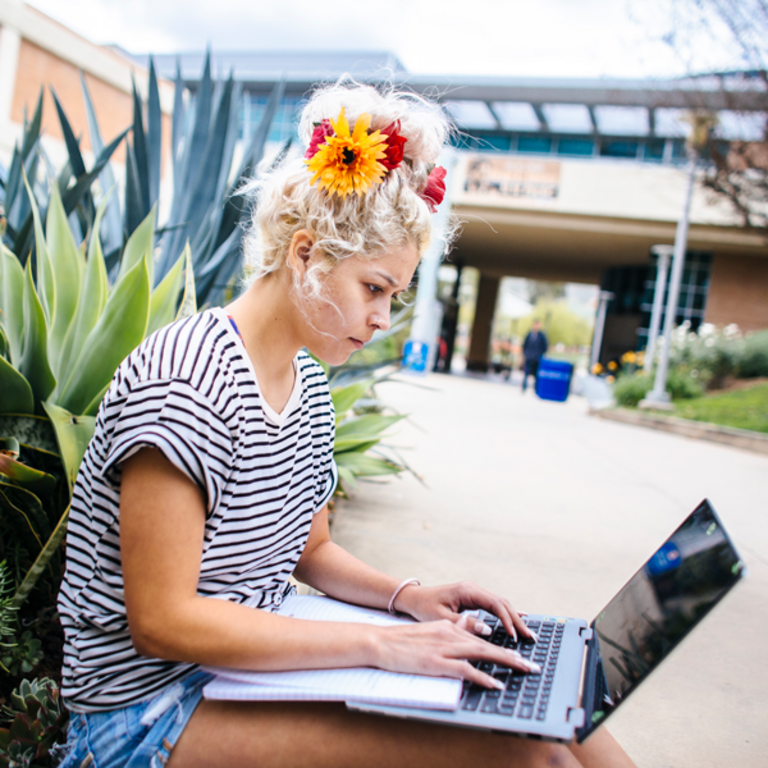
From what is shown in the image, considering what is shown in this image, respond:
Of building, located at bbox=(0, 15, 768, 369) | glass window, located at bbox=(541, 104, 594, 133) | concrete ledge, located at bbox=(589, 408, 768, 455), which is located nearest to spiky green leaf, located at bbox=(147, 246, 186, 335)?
concrete ledge, located at bbox=(589, 408, 768, 455)

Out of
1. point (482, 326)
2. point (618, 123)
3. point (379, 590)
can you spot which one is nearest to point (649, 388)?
point (618, 123)

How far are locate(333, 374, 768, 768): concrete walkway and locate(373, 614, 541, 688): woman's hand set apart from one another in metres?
1.05

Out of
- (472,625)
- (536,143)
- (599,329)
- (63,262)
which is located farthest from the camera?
(599,329)

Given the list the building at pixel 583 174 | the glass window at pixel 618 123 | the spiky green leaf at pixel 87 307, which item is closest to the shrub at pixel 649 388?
the building at pixel 583 174

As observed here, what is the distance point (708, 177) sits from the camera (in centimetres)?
1309

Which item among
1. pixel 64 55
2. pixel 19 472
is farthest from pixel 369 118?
pixel 64 55

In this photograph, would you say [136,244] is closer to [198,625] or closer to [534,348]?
[198,625]

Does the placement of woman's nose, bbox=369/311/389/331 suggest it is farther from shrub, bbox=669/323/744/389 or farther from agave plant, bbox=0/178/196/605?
shrub, bbox=669/323/744/389

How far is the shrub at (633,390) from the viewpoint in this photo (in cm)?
1406

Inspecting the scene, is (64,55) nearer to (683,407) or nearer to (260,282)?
(683,407)

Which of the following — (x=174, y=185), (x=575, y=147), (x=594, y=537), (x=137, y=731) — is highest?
(x=575, y=147)

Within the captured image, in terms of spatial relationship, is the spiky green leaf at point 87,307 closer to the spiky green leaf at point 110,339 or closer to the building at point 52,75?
the spiky green leaf at point 110,339

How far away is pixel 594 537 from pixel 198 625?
322 cm

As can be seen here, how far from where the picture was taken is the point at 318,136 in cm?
122
